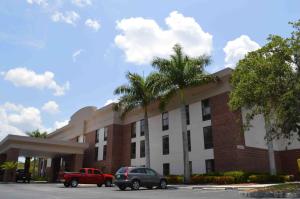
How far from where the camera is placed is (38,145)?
4353 cm

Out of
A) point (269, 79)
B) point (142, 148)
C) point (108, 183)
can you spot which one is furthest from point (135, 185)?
point (142, 148)

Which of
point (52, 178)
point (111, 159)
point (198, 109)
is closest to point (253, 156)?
point (198, 109)

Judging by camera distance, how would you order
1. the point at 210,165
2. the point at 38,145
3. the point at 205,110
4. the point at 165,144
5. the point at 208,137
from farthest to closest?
the point at 38,145, the point at 165,144, the point at 205,110, the point at 208,137, the point at 210,165

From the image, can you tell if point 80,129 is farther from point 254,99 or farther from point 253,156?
point 254,99

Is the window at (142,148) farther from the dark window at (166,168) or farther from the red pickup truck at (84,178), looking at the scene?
the red pickup truck at (84,178)

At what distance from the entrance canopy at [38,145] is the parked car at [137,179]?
23.3 meters

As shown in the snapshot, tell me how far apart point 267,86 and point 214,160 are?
46.3ft

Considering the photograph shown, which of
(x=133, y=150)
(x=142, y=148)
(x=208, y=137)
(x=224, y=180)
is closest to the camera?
(x=224, y=180)

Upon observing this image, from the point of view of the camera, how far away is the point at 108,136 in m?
45.3

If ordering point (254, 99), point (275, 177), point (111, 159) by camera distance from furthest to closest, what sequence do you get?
point (111, 159), point (275, 177), point (254, 99)

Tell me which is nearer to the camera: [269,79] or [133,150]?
[269,79]

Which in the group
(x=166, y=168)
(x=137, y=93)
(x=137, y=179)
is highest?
(x=137, y=93)

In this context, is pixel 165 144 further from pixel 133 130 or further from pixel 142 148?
pixel 133 130

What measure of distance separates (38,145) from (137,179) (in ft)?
84.3
